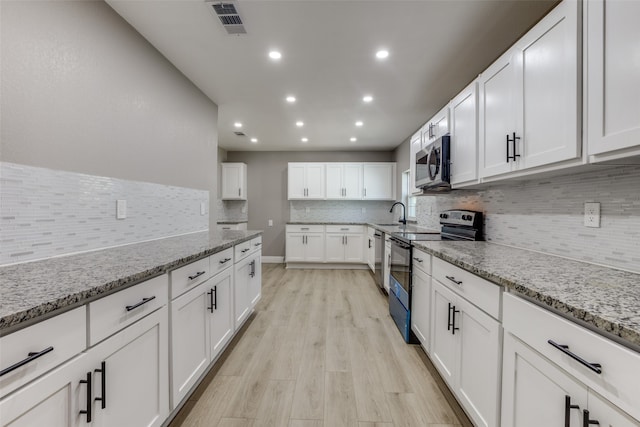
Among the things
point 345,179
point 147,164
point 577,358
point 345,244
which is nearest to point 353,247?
point 345,244

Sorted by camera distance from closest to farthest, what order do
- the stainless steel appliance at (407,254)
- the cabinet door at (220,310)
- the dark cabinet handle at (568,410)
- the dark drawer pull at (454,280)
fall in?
the dark cabinet handle at (568,410) < the dark drawer pull at (454,280) < the cabinet door at (220,310) < the stainless steel appliance at (407,254)

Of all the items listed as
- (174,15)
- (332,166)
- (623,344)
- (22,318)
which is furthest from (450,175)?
(332,166)

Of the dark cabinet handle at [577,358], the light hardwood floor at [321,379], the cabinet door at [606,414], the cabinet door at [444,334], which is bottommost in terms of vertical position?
the light hardwood floor at [321,379]

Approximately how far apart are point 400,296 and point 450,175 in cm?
120

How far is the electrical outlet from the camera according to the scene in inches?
50.8

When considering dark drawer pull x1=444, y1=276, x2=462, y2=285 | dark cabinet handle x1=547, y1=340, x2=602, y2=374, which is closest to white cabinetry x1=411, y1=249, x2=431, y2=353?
dark drawer pull x1=444, y1=276, x2=462, y2=285

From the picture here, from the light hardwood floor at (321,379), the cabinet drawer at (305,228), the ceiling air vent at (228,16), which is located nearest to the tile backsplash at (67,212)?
the light hardwood floor at (321,379)

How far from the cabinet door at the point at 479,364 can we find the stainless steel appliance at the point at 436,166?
49.0 inches

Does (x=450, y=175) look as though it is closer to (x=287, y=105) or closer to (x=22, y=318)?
(x=287, y=105)

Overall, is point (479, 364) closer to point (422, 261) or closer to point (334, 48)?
point (422, 261)

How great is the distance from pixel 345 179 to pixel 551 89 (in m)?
4.12

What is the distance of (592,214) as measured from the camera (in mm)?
1315

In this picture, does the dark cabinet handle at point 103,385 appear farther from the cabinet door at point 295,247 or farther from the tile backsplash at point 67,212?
the cabinet door at point 295,247

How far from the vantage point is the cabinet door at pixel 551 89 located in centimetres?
110
